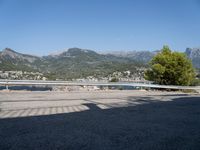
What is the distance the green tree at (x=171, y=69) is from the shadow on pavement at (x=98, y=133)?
34.7 meters

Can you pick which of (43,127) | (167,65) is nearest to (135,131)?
(43,127)

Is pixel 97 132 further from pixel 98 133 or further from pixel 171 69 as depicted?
pixel 171 69

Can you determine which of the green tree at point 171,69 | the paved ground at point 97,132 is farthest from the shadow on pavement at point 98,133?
the green tree at point 171,69

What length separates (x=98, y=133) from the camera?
668 cm

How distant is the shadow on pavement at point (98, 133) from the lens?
5613mm

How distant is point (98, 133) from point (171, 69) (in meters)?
38.0

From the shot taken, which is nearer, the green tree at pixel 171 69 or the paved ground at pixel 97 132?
the paved ground at pixel 97 132

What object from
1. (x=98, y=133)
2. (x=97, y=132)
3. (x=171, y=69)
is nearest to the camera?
(x=98, y=133)

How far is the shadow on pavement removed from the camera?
18.4ft

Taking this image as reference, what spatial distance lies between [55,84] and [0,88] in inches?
158

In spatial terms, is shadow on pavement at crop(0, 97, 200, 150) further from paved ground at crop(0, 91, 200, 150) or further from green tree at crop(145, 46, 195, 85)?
green tree at crop(145, 46, 195, 85)

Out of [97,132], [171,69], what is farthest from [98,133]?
[171,69]

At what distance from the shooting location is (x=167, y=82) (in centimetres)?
4425

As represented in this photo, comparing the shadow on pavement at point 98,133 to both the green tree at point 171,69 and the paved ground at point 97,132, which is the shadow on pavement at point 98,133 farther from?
the green tree at point 171,69
